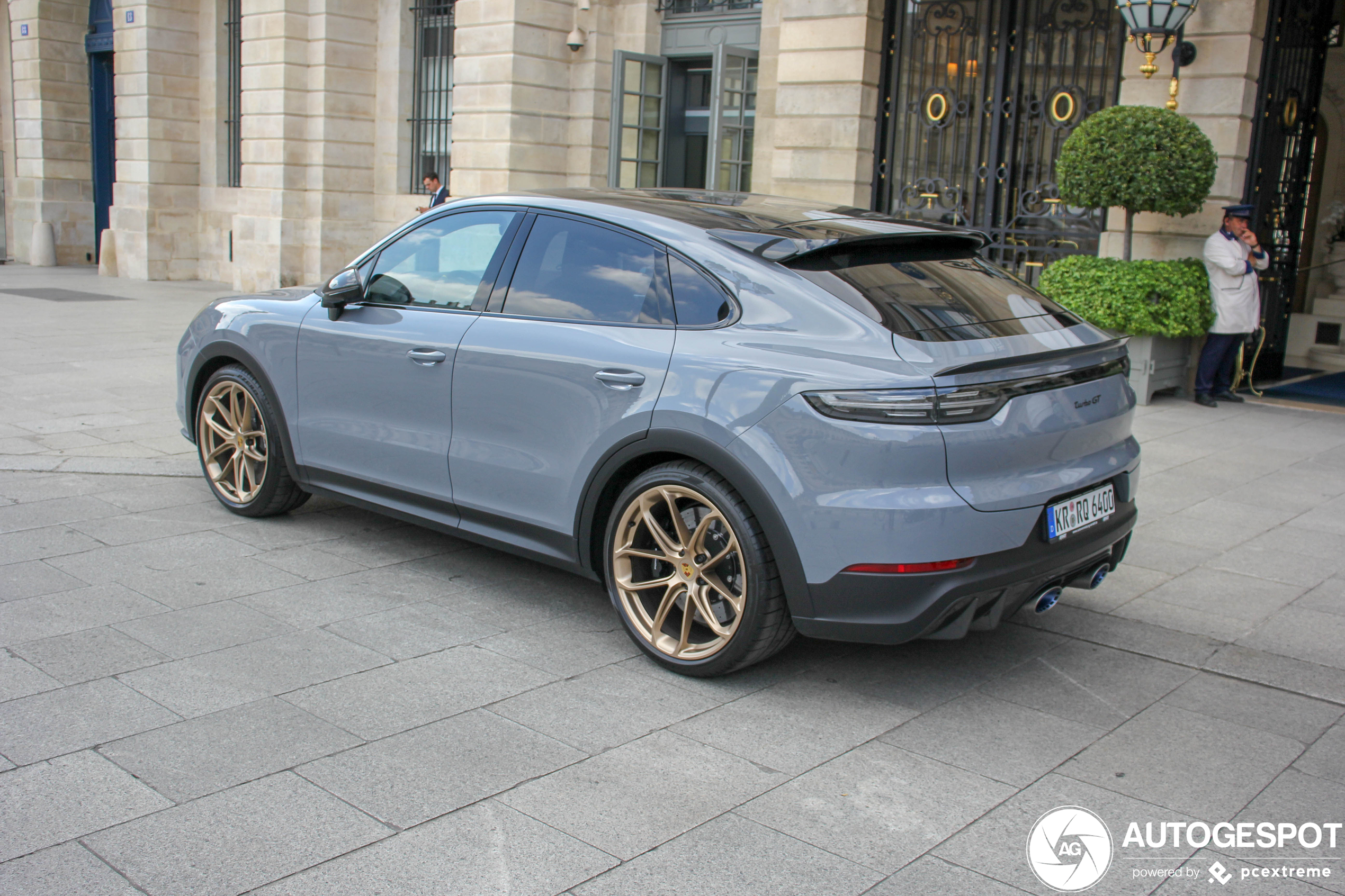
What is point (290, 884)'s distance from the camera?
2801 millimetres

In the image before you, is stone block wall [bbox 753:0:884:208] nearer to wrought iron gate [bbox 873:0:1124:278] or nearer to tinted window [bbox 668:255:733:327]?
wrought iron gate [bbox 873:0:1124:278]

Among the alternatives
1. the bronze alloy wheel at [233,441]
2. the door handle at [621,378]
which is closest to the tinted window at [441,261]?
the door handle at [621,378]

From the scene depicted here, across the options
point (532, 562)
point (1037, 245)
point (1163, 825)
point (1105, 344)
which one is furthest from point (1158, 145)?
point (1163, 825)

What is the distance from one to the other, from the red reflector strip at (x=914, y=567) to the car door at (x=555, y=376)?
2.95 ft

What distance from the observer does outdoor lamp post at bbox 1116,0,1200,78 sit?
380 inches

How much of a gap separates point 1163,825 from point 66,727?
3.13m

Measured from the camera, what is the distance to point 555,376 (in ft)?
14.3

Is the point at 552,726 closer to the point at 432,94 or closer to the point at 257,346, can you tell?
the point at 257,346

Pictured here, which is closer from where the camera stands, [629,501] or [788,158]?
[629,501]

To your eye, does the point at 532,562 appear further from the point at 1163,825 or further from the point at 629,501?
the point at 1163,825

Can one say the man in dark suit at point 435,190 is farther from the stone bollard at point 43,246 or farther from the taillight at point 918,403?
the taillight at point 918,403

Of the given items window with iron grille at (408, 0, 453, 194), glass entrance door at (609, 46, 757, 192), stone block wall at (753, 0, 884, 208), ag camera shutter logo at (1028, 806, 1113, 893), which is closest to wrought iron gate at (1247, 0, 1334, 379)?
stone block wall at (753, 0, 884, 208)

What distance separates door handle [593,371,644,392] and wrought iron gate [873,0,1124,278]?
7788 mm

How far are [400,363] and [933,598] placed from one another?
96.1 inches
